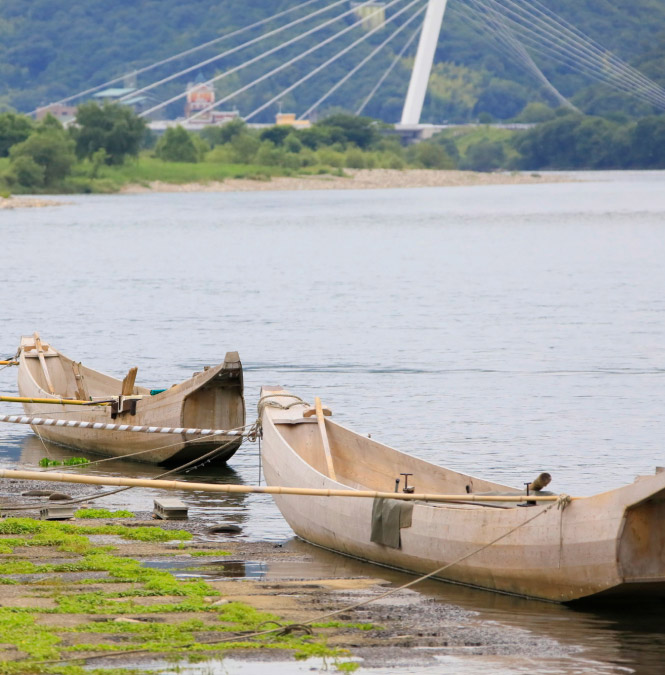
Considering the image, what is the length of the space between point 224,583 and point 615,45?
200 meters

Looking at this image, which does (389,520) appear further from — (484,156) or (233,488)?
(484,156)

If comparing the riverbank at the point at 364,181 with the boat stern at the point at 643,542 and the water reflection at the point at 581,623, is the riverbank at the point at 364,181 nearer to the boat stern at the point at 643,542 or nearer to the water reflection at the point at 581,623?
the water reflection at the point at 581,623

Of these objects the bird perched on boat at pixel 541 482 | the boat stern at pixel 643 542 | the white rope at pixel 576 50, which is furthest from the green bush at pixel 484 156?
the boat stern at pixel 643 542

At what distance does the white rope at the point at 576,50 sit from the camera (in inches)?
5497

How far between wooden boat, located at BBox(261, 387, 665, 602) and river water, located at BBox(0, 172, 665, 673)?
0.23 meters

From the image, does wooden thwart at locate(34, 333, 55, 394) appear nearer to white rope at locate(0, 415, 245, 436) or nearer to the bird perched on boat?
white rope at locate(0, 415, 245, 436)

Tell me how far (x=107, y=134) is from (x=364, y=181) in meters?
32.8

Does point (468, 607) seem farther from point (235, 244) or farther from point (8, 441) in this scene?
point (235, 244)

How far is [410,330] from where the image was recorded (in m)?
29.7

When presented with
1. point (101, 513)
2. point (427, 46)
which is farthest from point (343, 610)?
point (427, 46)

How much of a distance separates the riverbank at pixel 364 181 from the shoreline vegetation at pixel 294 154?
102 mm

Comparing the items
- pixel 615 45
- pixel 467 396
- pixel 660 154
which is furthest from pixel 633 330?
pixel 615 45

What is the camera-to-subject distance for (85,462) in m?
14.2

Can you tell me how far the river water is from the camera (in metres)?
14.4
